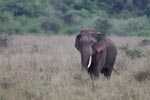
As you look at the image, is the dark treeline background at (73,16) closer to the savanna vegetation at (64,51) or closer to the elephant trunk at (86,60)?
the savanna vegetation at (64,51)

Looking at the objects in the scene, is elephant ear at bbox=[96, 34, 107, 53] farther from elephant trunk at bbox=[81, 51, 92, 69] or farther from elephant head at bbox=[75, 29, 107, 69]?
elephant trunk at bbox=[81, 51, 92, 69]

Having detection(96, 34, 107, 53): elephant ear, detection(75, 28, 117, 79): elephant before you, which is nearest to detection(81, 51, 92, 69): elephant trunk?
→ detection(75, 28, 117, 79): elephant

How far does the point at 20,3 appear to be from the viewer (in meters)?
32.7

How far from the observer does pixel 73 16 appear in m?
31.9

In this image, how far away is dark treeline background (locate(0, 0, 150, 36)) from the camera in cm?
2872

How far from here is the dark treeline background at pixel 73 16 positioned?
28723 mm

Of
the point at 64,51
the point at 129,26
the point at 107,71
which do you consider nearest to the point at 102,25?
the point at 129,26

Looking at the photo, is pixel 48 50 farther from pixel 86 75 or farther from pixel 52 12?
pixel 52 12

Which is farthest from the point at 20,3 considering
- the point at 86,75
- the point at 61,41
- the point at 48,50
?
the point at 86,75

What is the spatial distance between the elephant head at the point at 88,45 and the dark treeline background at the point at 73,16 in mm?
15476

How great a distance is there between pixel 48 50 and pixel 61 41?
409cm

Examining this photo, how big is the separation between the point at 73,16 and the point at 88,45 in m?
21.4

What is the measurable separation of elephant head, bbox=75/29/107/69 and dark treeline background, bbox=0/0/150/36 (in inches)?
609

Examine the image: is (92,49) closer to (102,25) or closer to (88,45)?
(88,45)
